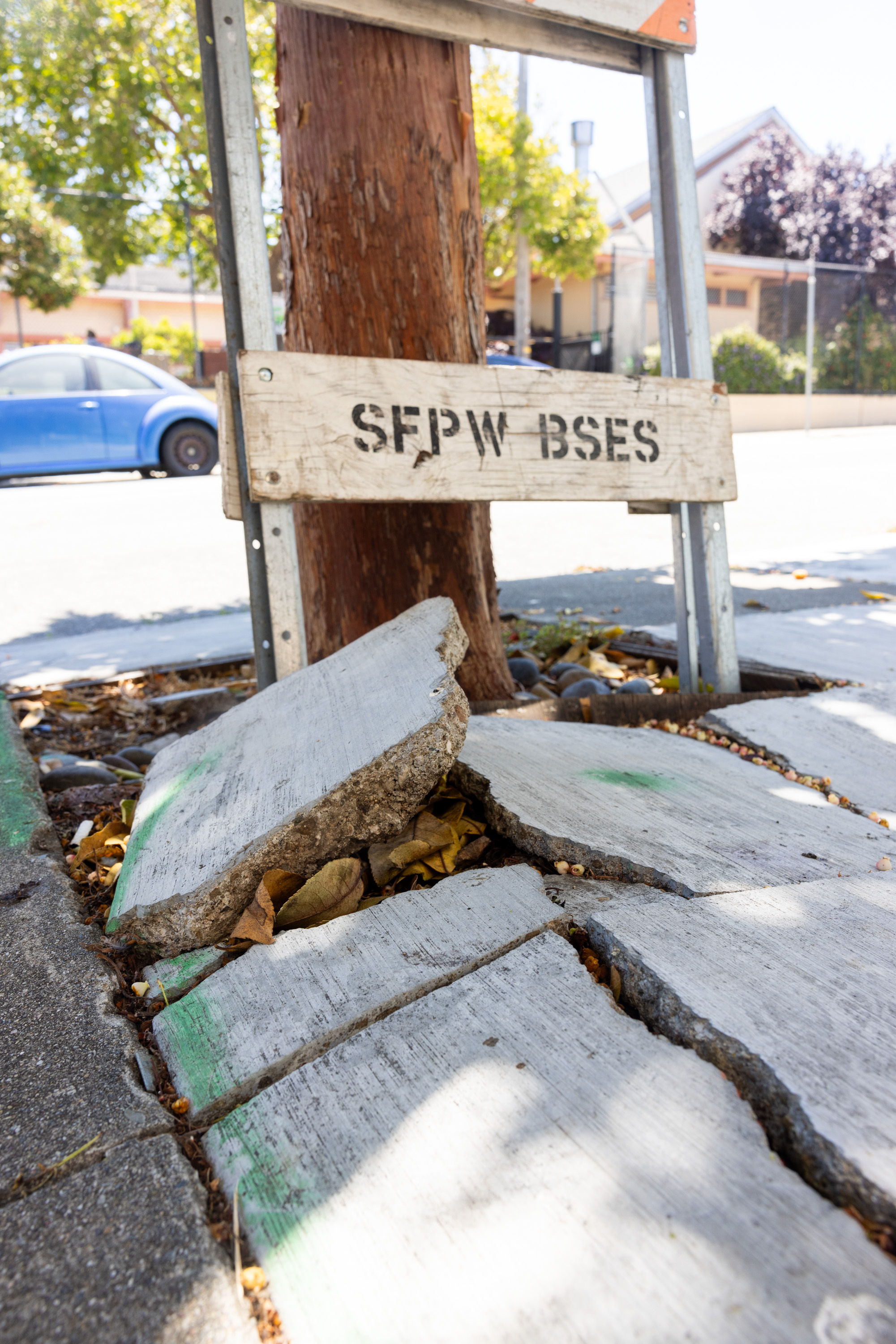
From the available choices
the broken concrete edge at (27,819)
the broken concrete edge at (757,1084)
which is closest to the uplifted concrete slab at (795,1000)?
the broken concrete edge at (757,1084)

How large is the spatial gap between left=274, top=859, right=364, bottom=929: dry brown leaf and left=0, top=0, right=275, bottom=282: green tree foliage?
29.6ft

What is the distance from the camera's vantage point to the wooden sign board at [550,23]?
2725 millimetres

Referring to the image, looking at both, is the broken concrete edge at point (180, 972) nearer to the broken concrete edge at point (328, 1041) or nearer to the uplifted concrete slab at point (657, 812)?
the broken concrete edge at point (328, 1041)

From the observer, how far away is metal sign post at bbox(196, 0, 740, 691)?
2500 millimetres

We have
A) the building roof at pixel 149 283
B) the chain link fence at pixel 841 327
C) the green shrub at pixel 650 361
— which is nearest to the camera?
the green shrub at pixel 650 361

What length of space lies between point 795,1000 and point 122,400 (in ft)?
38.4

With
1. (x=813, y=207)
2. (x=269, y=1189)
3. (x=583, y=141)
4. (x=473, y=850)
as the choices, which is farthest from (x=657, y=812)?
(x=813, y=207)

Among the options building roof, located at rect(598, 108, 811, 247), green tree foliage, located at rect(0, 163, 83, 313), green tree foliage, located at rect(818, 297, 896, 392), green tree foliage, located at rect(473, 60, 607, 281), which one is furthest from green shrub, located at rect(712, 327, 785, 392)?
green tree foliage, located at rect(0, 163, 83, 313)

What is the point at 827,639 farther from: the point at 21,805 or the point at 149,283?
the point at 149,283

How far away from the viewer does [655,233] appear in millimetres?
3275

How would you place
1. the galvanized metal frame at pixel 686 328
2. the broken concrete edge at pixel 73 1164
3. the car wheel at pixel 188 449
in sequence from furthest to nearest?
the car wheel at pixel 188 449, the galvanized metal frame at pixel 686 328, the broken concrete edge at pixel 73 1164

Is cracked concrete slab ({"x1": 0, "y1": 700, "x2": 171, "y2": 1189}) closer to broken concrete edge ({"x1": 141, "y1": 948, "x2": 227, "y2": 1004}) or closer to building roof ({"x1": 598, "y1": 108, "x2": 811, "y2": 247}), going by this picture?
broken concrete edge ({"x1": 141, "y1": 948, "x2": 227, "y2": 1004})

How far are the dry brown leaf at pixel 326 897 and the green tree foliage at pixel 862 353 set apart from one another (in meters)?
24.6

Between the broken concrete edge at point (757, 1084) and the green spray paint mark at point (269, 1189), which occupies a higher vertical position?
the broken concrete edge at point (757, 1084)
